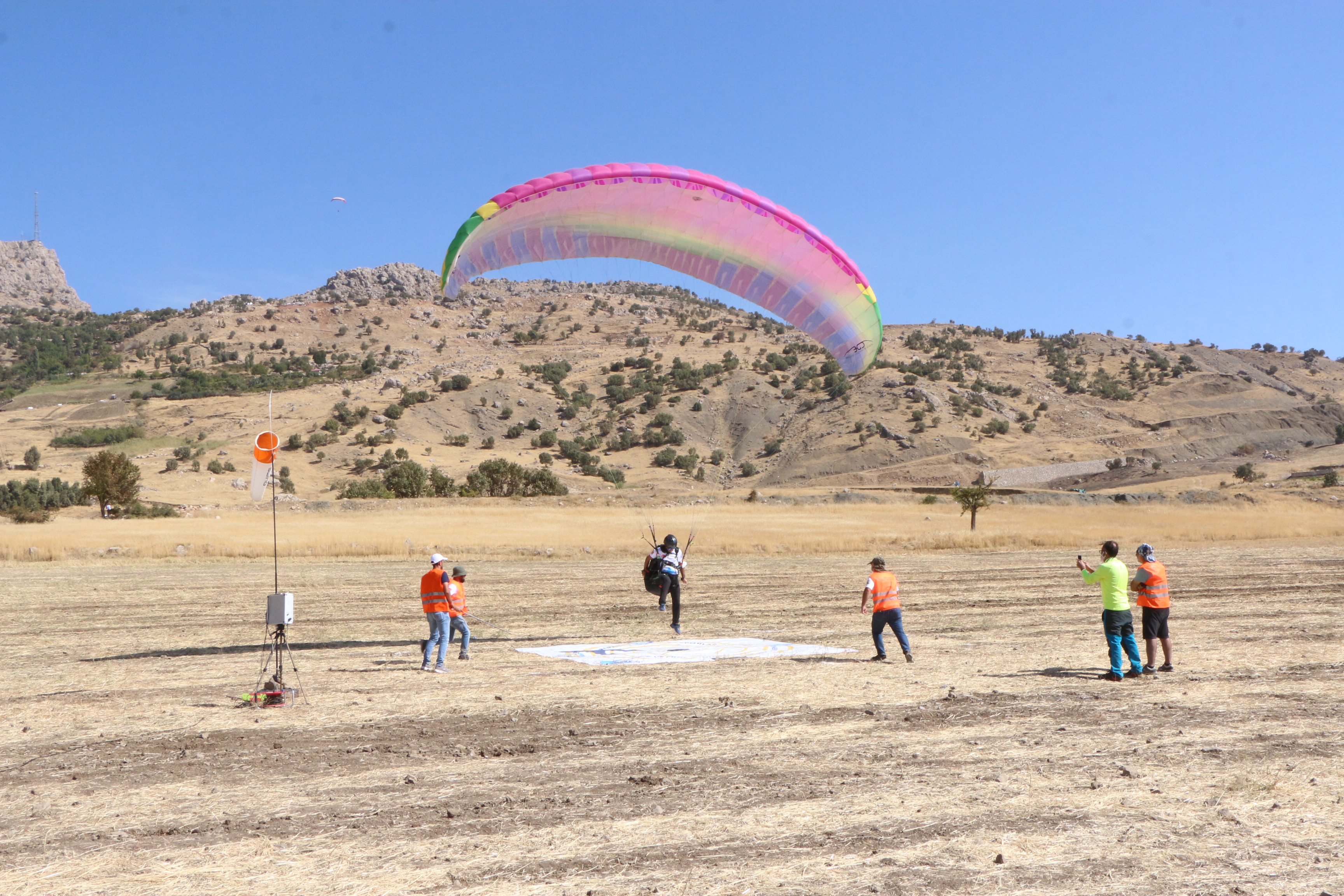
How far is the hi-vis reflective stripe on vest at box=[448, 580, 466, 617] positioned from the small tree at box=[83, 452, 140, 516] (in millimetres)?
48111

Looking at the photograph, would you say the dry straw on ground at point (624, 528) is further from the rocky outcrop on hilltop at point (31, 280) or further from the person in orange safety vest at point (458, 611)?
the rocky outcrop on hilltop at point (31, 280)

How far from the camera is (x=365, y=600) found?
25047 millimetres

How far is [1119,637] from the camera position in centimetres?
1362

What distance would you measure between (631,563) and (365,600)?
1340 cm

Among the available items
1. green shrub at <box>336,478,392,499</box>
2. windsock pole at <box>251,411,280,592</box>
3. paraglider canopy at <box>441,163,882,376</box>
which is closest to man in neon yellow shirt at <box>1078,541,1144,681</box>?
paraglider canopy at <box>441,163,882,376</box>

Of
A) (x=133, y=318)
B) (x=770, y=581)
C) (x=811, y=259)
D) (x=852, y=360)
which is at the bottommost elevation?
(x=770, y=581)

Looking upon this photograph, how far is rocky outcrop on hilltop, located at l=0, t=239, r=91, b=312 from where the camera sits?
597ft

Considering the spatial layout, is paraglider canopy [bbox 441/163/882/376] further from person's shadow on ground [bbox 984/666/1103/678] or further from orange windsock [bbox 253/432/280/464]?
person's shadow on ground [bbox 984/666/1103/678]

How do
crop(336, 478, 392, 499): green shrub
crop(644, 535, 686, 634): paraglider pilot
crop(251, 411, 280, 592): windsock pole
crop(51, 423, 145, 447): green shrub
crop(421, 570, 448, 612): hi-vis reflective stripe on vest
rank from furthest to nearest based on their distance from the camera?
crop(51, 423, 145, 447): green shrub → crop(336, 478, 392, 499): green shrub → crop(644, 535, 686, 634): paraglider pilot → crop(421, 570, 448, 612): hi-vis reflective stripe on vest → crop(251, 411, 280, 592): windsock pole

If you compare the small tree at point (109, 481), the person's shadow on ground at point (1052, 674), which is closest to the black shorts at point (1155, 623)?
the person's shadow on ground at point (1052, 674)

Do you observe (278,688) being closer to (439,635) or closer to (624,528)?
(439,635)

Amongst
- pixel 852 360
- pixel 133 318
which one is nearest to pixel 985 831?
pixel 852 360

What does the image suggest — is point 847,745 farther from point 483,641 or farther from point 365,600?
point 365,600

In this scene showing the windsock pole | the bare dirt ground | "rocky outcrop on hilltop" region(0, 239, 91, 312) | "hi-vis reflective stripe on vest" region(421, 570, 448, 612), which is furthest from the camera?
"rocky outcrop on hilltop" region(0, 239, 91, 312)
